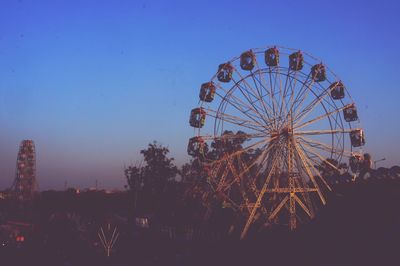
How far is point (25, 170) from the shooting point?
239ft

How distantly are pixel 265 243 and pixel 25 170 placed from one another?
5407 centimetres

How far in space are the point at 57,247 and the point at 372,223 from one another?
22061mm

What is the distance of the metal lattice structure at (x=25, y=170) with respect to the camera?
7209 cm

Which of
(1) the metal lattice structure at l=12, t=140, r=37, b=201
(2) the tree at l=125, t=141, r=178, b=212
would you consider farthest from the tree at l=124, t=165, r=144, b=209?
(1) the metal lattice structure at l=12, t=140, r=37, b=201

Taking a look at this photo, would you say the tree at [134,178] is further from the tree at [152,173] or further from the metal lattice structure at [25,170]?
the metal lattice structure at [25,170]

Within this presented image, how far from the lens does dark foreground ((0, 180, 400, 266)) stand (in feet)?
80.7

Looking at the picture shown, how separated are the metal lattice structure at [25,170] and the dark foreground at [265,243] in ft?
115

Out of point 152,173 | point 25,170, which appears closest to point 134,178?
point 152,173

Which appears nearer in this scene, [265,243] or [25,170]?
[265,243]

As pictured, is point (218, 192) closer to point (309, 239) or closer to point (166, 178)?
point (309, 239)

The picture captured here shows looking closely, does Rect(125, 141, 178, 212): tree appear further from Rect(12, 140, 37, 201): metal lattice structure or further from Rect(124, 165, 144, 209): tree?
Rect(12, 140, 37, 201): metal lattice structure

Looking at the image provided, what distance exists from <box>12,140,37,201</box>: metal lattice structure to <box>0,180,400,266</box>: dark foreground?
35.2m

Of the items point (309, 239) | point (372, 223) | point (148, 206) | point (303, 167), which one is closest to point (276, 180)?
point (303, 167)

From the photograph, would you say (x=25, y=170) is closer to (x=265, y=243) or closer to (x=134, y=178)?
(x=134, y=178)
